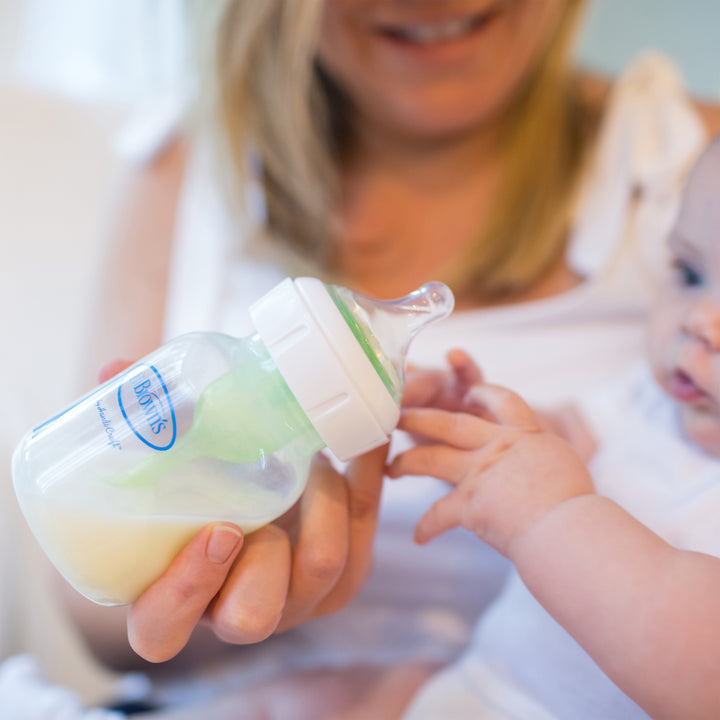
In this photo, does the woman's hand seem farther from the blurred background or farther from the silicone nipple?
the blurred background

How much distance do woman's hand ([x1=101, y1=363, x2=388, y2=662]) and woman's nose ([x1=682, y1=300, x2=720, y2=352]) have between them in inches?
11.2

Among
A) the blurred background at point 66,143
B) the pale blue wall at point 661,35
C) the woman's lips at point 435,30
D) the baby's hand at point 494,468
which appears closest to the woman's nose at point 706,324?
the baby's hand at point 494,468

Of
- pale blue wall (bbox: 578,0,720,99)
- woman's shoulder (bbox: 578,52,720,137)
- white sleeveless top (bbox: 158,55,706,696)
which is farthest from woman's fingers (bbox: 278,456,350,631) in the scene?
pale blue wall (bbox: 578,0,720,99)

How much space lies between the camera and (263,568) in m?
0.49

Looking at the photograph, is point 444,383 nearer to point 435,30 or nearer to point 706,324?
point 706,324

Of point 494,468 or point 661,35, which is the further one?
point 661,35

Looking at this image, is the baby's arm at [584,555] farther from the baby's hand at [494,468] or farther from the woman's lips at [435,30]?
the woman's lips at [435,30]

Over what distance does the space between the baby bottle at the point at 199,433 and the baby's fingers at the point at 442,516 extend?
11cm

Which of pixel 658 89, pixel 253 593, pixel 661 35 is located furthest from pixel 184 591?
pixel 661 35

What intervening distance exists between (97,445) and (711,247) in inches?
20.2

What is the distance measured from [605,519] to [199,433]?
0.28m

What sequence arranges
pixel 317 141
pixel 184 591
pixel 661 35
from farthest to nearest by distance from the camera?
pixel 661 35, pixel 317 141, pixel 184 591

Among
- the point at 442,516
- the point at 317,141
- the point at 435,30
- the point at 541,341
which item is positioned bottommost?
the point at 541,341

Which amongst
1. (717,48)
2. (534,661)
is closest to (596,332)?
(534,661)
